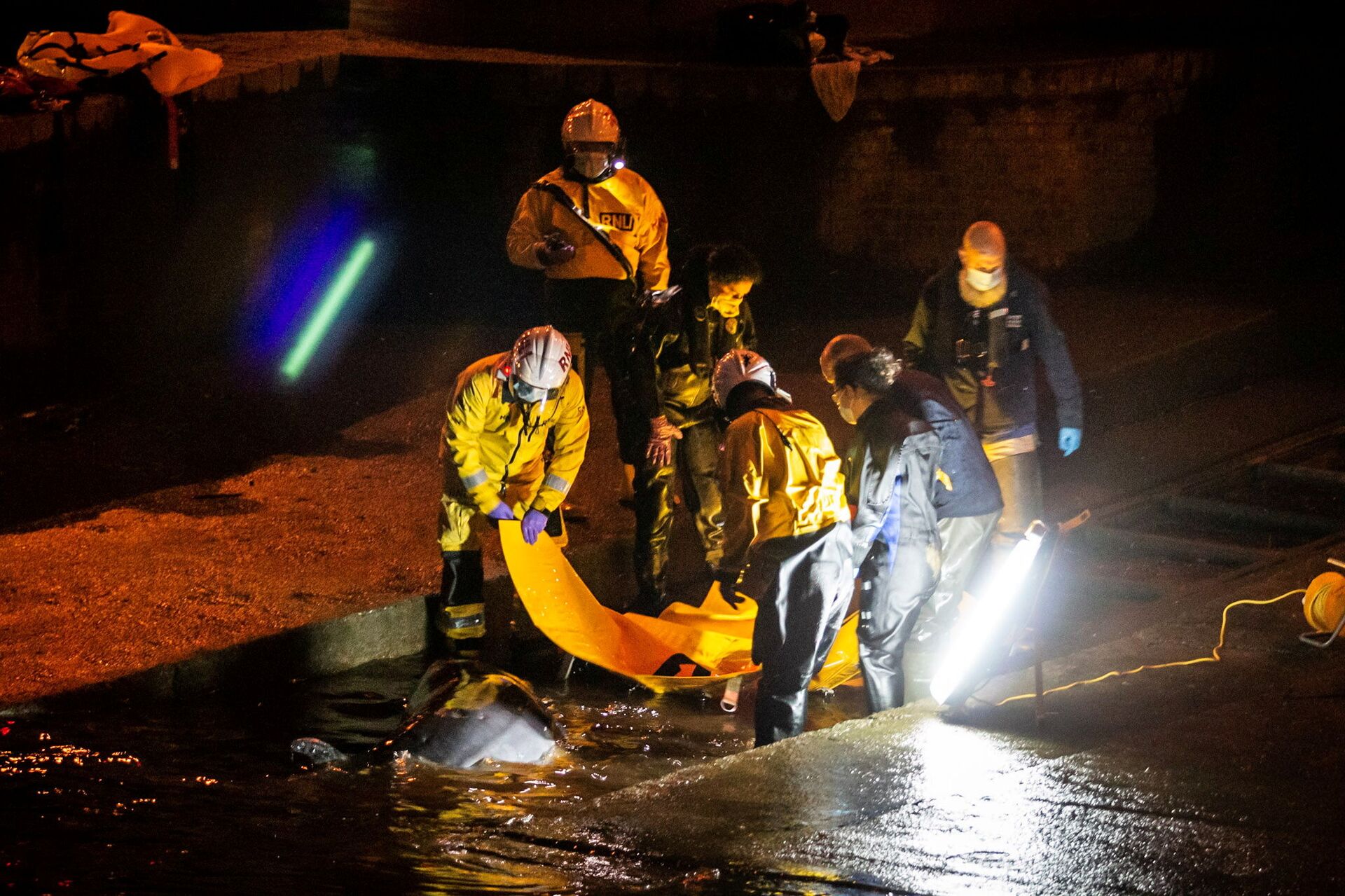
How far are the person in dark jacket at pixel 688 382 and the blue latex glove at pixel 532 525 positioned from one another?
73 centimetres

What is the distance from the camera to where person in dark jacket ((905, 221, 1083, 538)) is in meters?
6.77

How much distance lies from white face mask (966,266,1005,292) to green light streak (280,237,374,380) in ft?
18.0

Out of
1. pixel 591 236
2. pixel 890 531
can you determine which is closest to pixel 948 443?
pixel 890 531

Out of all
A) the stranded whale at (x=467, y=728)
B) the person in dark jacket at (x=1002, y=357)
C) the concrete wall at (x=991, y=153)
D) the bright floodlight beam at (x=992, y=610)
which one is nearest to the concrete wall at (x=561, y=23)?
the concrete wall at (x=991, y=153)

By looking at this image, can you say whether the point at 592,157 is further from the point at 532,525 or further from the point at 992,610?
the point at 992,610

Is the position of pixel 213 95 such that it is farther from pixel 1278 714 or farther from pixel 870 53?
pixel 1278 714

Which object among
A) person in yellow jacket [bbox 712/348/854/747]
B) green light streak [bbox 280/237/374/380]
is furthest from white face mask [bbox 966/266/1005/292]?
green light streak [bbox 280/237/374/380]

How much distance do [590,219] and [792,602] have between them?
9.65 ft

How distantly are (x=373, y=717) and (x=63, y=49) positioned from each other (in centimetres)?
547

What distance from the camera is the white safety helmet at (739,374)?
18.7ft

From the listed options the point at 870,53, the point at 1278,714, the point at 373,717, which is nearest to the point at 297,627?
the point at 373,717

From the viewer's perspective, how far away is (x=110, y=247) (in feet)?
31.0

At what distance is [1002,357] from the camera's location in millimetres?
6770

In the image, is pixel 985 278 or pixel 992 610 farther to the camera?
pixel 985 278
